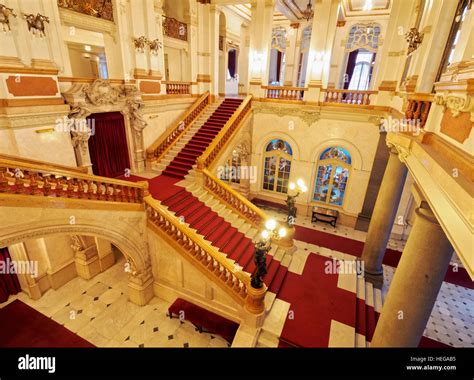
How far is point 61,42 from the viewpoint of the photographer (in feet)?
22.6

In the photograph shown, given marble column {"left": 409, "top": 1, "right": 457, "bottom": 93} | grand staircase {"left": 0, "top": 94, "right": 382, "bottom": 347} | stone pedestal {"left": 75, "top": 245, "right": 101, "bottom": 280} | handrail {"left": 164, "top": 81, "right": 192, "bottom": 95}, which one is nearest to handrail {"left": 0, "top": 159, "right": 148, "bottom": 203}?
grand staircase {"left": 0, "top": 94, "right": 382, "bottom": 347}

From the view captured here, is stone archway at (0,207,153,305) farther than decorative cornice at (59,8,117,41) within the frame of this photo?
No

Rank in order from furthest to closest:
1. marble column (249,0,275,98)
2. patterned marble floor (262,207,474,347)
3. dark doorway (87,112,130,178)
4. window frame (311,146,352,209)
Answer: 1. window frame (311,146,352,209)
2. marble column (249,0,275,98)
3. dark doorway (87,112,130,178)
4. patterned marble floor (262,207,474,347)

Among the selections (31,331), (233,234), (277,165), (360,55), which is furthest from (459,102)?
(360,55)

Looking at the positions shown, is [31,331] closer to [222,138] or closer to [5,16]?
[5,16]

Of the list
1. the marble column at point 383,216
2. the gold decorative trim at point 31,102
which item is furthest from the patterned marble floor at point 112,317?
the gold decorative trim at point 31,102

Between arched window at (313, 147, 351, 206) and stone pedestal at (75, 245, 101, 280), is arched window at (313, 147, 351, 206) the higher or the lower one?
the higher one

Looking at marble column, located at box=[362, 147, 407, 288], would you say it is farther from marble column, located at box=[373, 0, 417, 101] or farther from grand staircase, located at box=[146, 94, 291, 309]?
marble column, located at box=[373, 0, 417, 101]

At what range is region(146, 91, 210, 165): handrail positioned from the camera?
10375 millimetres

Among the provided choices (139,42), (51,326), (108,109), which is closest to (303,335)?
(51,326)

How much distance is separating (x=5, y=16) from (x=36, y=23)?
2.09 ft

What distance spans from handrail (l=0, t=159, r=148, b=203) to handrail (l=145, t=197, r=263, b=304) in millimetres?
599
